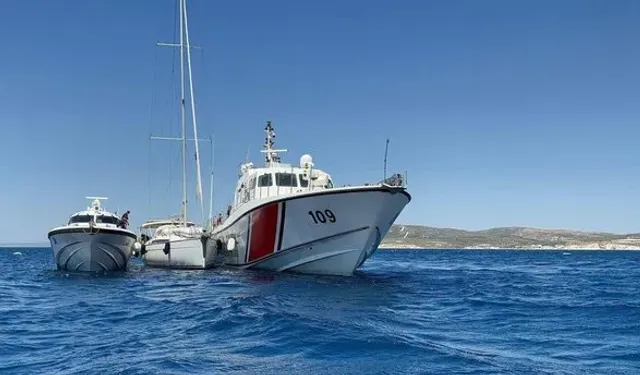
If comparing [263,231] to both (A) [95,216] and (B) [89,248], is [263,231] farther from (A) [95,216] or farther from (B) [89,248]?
(A) [95,216]

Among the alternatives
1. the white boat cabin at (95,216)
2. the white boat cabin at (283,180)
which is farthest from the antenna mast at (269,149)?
the white boat cabin at (95,216)

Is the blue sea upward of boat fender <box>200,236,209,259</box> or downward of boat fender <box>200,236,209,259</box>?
downward

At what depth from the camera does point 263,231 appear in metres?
28.2

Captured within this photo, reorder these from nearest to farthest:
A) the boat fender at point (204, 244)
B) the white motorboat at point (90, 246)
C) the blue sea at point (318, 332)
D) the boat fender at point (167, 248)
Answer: the blue sea at point (318, 332) < the white motorboat at point (90, 246) < the boat fender at point (204, 244) < the boat fender at point (167, 248)

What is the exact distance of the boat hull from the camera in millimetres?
30188

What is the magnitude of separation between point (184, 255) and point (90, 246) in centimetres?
571

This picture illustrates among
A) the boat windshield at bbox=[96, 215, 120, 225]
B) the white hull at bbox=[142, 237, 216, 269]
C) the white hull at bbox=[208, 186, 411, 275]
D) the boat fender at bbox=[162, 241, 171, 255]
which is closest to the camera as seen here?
the white hull at bbox=[208, 186, 411, 275]

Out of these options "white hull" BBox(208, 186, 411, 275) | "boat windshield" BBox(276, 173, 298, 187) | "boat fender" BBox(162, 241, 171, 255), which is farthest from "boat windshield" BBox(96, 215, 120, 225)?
"boat windshield" BBox(276, 173, 298, 187)

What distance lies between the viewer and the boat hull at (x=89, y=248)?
30.2 meters

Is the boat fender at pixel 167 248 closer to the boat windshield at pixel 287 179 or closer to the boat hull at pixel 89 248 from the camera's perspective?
the boat hull at pixel 89 248

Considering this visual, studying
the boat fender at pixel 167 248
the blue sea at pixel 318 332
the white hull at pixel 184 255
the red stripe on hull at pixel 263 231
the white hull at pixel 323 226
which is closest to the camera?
the blue sea at pixel 318 332

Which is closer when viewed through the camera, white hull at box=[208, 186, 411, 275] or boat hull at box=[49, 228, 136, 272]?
white hull at box=[208, 186, 411, 275]

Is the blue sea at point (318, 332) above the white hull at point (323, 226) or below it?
below

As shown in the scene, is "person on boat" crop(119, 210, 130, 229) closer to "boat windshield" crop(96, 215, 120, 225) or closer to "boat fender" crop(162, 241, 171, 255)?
"boat windshield" crop(96, 215, 120, 225)
